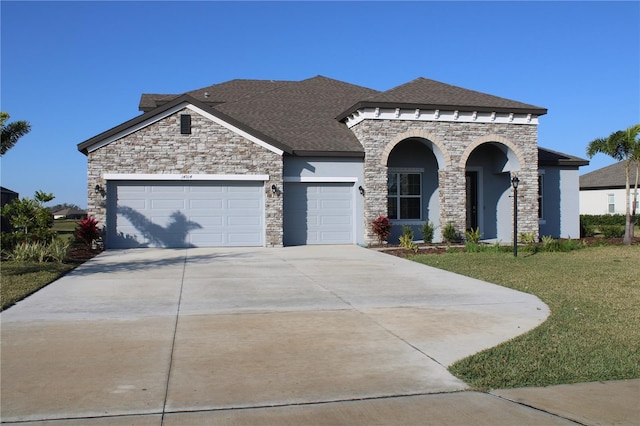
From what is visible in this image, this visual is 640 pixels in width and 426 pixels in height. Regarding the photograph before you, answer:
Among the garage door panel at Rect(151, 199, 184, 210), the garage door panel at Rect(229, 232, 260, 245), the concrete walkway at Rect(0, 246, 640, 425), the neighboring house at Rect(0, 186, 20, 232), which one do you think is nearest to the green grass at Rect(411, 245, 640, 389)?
the concrete walkway at Rect(0, 246, 640, 425)

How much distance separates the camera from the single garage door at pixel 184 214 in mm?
19422

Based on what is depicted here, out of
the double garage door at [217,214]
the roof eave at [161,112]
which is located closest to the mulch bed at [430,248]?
the double garage door at [217,214]

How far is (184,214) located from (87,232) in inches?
124

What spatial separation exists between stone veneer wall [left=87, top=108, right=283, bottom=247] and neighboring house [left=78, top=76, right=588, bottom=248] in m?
0.03

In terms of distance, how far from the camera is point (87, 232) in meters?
18.3

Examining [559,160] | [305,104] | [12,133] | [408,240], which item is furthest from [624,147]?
[12,133]

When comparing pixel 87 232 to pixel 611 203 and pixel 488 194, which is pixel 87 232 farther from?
pixel 611 203

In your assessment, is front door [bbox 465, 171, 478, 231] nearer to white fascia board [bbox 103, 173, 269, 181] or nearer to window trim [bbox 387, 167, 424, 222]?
window trim [bbox 387, 167, 424, 222]

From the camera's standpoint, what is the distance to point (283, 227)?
2094cm

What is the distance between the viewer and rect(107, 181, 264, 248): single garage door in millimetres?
19422

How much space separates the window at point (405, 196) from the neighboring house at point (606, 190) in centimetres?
2612

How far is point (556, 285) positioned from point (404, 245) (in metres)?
8.03

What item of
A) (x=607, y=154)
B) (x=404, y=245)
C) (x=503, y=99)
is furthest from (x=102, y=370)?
(x=607, y=154)

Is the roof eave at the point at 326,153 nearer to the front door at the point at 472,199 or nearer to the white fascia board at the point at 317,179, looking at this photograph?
the white fascia board at the point at 317,179
